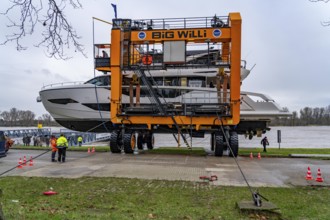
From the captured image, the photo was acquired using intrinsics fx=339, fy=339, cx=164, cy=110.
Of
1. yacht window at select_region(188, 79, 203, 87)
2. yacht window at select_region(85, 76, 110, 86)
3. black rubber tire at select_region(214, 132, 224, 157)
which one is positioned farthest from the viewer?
yacht window at select_region(85, 76, 110, 86)

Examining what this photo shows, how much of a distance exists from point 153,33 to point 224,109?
17.9 feet

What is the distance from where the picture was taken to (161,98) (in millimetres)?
23406

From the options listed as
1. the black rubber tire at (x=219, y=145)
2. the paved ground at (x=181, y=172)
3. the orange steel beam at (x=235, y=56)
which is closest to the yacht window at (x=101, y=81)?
the orange steel beam at (x=235, y=56)

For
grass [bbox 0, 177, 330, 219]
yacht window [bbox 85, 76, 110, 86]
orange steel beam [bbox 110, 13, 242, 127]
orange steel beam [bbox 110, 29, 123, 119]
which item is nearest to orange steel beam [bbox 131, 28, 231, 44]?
orange steel beam [bbox 110, 13, 242, 127]

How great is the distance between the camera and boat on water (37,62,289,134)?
22.1 metres

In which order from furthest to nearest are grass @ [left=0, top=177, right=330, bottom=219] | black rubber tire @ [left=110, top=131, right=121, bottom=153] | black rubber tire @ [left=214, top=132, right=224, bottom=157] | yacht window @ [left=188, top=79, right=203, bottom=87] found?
yacht window @ [left=188, top=79, right=203, bottom=87] < black rubber tire @ [left=110, top=131, right=121, bottom=153] < black rubber tire @ [left=214, top=132, right=224, bottom=157] < grass @ [left=0, top=177, right=330, bottom=219]

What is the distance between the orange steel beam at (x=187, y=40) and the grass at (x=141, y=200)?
827 cm

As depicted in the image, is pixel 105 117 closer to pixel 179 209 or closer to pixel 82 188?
pixel 82 188

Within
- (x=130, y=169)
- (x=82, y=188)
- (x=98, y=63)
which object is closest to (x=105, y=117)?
A: (x=98, y=63)

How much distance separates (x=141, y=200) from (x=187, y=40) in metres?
12.2

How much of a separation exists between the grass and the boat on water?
1291cm

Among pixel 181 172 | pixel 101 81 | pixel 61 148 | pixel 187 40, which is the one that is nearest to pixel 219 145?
pixel 187 40

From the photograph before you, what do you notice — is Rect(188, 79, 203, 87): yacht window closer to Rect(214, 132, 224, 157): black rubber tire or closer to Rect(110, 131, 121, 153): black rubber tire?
Rect(214, 132, 224, 157): black rubber tire

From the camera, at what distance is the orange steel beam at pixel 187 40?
55.2 ft
